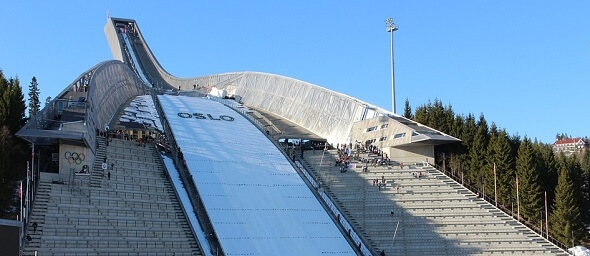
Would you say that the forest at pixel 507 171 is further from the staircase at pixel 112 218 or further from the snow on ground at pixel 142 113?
the snow on ground at pixel 142 113

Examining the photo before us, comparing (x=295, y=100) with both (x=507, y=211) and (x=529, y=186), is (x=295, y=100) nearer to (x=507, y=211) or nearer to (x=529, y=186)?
Result: (x=529, y=186)

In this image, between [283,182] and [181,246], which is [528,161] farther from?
[181,246]

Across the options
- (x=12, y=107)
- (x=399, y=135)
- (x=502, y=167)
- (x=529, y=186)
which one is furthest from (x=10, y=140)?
(x=529, y=186)

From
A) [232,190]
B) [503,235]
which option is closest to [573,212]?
[503,235]

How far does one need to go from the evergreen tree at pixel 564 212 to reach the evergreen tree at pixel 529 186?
2.63ft

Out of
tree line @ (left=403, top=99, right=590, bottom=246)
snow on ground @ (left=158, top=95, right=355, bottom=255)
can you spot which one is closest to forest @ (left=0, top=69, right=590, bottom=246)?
tree line @ (left=403, top=99, right=590, bottom=246)

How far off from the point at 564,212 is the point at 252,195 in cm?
1434

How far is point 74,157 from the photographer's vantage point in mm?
27547

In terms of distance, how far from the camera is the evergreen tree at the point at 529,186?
3372 cm

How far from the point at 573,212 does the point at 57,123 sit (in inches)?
912

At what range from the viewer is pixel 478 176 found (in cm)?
3641

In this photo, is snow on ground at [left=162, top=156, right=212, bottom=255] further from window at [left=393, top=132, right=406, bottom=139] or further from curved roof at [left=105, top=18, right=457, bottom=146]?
curved roof at [left=105, top=18, right=457, bottom=146]

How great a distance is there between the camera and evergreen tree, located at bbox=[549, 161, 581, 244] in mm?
32844

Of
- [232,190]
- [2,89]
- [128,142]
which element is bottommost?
[232,190]
